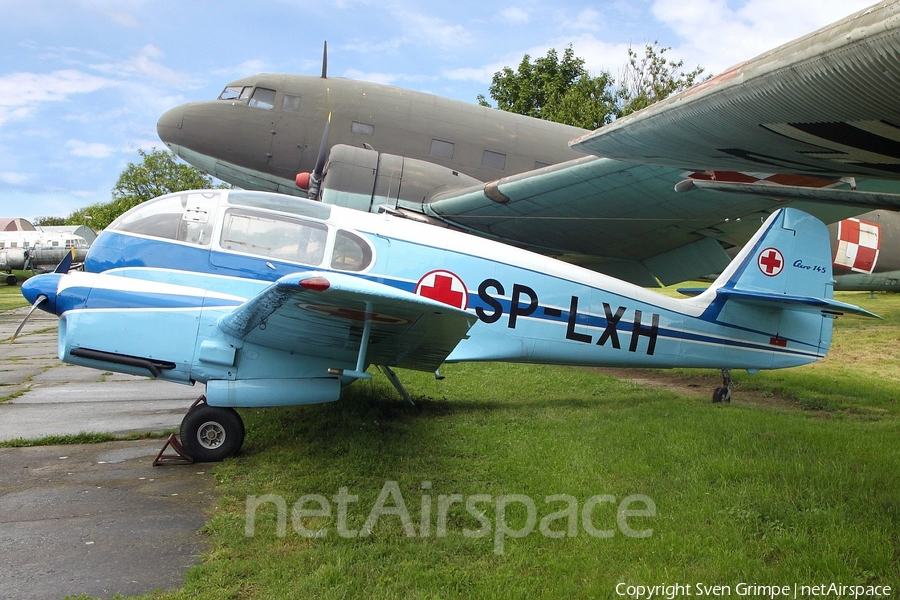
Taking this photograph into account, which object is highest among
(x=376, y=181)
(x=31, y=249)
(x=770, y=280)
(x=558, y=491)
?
(x=376, y=181)

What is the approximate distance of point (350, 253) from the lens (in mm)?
6145

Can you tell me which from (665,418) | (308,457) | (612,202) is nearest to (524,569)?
(308,457)

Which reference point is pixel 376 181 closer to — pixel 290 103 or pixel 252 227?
pixel 290 103

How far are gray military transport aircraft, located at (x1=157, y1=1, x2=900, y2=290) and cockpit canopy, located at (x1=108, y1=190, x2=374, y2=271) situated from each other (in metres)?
2.57

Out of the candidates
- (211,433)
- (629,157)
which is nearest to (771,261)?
(629,157)

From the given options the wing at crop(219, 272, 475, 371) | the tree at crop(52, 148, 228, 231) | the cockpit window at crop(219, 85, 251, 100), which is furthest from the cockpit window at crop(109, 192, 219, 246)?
the tree at crop(52, 148, 228, 231)

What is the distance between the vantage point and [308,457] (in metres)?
5.42

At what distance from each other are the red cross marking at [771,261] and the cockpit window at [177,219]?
6.17 meters

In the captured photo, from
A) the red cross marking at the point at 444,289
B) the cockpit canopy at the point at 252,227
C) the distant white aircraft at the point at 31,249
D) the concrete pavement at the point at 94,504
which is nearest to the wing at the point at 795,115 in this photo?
the red cross marking at the point at 444,289

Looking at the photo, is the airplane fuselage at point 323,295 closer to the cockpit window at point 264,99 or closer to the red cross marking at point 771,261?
the red cross marking at point 771,261

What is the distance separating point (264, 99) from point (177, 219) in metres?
7.66

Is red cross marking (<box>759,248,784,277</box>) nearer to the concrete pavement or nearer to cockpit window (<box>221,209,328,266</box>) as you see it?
cockpit window (<box>221,209,328,266</box>)

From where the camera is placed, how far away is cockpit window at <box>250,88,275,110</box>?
12.8m

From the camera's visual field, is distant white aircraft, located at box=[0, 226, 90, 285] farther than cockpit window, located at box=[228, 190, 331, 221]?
Yes
